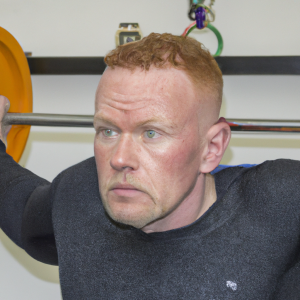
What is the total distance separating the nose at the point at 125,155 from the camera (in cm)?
68

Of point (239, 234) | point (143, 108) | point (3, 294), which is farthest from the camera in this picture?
point (3, 294)

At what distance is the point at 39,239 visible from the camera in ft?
3.24

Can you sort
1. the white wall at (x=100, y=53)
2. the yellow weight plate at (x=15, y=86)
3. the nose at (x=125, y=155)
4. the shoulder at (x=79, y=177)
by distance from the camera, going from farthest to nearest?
the white wall at (x=100, y=53), the yellow weight plate at (x=15, y=86), the shoulder at (x=79, y=177), the nose at (x=125, y=155)

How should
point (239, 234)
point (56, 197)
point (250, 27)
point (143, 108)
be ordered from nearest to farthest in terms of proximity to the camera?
point (143, 108), point (239, 234), point (56, 197), point (250, 27)

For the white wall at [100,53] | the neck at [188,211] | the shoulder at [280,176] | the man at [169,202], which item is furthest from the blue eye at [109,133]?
the white wall at [100,53]

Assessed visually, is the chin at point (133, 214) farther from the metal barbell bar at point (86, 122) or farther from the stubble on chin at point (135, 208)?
the metal barbell bar at point (86, 122)

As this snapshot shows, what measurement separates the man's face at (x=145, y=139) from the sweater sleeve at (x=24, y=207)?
0.29m

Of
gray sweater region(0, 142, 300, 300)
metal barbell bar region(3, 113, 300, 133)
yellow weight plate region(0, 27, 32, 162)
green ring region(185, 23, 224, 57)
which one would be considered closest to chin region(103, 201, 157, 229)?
gray sweater region(0, 142, 300, 300)

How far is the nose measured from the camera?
0.68 metres

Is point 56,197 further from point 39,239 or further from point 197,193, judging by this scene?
point 197,193

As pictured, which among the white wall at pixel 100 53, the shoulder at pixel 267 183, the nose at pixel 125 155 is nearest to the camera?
the nose at pixel 125 155

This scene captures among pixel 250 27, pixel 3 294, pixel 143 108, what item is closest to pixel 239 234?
pixel 143 108

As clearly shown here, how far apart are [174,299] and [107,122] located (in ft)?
1.30

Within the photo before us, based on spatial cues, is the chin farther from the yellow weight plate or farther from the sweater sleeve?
the yellow weight plate
